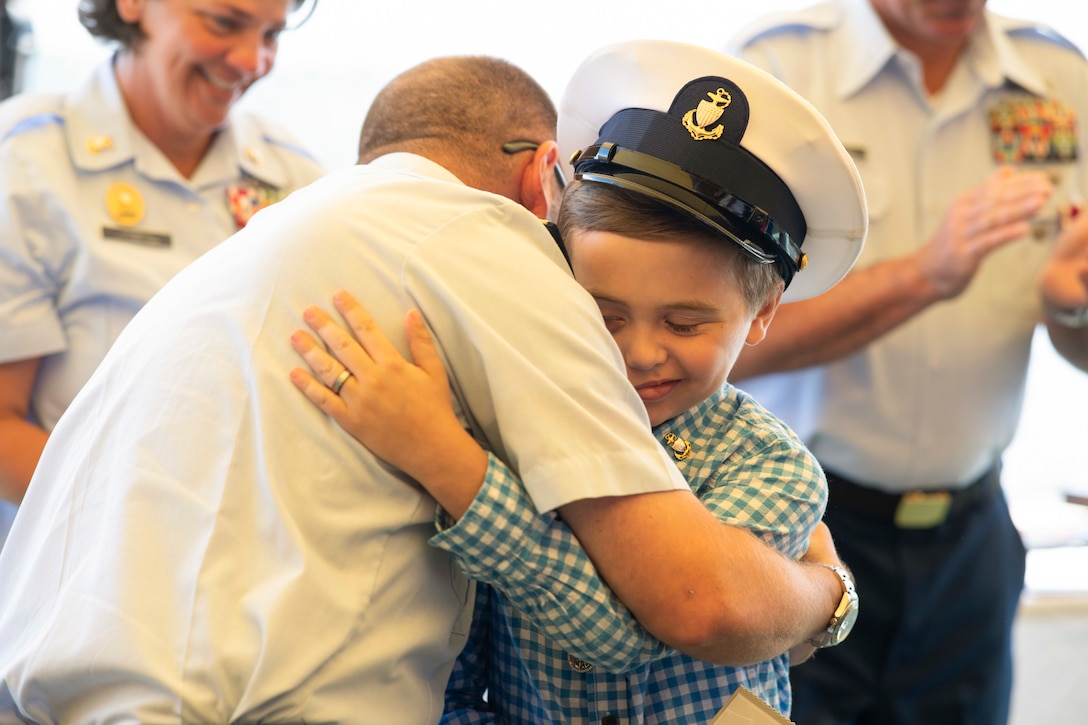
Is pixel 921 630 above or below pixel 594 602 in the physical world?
below

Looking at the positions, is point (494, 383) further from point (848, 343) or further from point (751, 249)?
point (848, 343)

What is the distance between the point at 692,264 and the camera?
4.07ft

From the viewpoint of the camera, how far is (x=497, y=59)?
1.52m

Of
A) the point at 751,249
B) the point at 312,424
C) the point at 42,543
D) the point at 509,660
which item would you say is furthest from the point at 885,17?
the point at 42,543

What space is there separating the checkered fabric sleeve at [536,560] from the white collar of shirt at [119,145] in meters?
1.39

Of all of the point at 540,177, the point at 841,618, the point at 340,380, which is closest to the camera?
the point at 340,380

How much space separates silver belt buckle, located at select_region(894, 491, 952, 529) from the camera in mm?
2193

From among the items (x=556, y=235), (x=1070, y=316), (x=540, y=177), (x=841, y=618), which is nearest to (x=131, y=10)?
(x=540, y=177)

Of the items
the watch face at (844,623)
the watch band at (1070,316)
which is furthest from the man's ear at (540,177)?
the watch band at (1070,316)

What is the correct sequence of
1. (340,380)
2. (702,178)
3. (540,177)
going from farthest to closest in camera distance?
(540,177), (702,178), (340,380)

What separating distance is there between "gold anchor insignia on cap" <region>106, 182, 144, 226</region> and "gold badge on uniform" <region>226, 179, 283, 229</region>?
19 cm

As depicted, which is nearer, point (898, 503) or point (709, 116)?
point (709, 116)

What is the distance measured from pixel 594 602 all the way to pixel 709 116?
0.53m

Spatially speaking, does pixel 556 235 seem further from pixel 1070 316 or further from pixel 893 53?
pixel 1070 316
